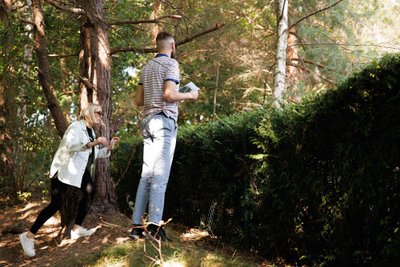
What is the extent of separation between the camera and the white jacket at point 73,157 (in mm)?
6075

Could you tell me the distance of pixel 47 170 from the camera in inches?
489

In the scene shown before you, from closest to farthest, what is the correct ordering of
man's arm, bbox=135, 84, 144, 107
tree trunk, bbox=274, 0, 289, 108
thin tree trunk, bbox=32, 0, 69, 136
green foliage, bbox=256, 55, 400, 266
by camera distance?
1. green foliage, bbox=256, 55, 400, 266
2. man's arm, bbox=135, 84, 144, 107
3. thin tree trunk, bbox=32, 0, 69, 136
4. tree trunk, bbox=274, 0, 289, 108

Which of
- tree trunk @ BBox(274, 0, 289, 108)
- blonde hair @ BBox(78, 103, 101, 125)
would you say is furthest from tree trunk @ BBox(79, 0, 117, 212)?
tree trunk @ BBox(274, 0, 289, 108)

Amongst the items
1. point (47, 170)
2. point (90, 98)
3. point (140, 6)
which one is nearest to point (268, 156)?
point (90, 98)

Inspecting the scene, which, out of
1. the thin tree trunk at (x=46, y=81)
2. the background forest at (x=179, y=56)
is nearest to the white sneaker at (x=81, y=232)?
the background forest at (x=179, y=56)

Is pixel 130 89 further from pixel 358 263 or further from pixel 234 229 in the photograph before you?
pixel 358 263

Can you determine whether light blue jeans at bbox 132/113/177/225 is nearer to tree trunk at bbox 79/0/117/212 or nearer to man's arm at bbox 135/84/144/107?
man's arm at bbox 135/84/144/107

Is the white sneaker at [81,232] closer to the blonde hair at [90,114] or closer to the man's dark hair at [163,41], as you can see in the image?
the blonde hair at [90,114]

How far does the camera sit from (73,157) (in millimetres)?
6133

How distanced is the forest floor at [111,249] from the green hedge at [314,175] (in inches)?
11.4

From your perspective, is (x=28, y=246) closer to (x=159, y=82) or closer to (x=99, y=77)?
(x=99, y=77)

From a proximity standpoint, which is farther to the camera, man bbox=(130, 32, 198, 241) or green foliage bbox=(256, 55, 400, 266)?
man bbox=(130, 32, 198, 241)

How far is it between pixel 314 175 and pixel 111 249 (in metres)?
2.22

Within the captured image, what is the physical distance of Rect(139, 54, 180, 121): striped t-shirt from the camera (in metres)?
5.46
